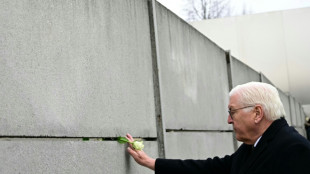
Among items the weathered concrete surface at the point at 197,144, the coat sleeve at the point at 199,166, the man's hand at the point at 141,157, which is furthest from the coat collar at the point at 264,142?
the weathered concrete surface at the point at 197,144

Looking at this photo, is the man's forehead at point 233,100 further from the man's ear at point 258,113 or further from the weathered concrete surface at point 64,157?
the weathered concrete surface at point 64,157

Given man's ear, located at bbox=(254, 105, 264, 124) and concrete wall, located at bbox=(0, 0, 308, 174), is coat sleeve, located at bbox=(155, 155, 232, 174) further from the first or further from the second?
man's ear, located at bbox=(254, 105, 264, 124)

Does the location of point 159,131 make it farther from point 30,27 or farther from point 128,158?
point 30,27

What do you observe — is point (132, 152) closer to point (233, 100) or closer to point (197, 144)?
point (233, 100)

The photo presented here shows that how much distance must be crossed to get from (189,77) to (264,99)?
2395 millimetres

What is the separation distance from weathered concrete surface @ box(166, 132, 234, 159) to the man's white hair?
138 centimetres

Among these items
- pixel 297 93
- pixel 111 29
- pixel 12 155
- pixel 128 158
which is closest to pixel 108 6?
pixel 111 29

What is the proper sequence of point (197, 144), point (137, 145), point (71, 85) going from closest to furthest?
point (71, 85) → point (137, 145) → point (197, 144)

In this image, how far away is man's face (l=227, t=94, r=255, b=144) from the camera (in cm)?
338

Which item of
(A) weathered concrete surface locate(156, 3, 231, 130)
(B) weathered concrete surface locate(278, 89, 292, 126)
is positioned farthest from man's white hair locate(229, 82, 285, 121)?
(B) weathered concrete surface locate(278, 89, 292, 126)

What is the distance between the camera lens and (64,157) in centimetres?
296

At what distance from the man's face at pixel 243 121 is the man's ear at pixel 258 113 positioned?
2cm

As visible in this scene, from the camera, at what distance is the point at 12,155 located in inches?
99.6

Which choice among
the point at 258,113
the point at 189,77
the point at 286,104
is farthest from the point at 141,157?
the point at 286,104
